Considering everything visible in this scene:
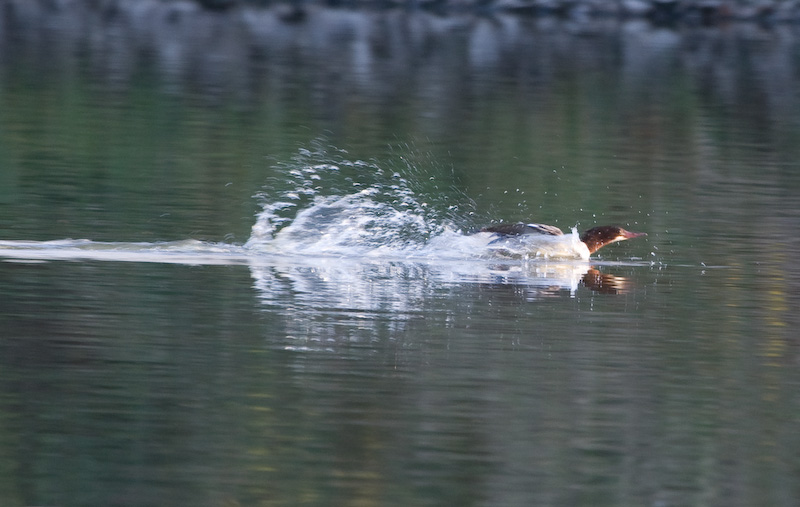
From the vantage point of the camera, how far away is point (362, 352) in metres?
7.76

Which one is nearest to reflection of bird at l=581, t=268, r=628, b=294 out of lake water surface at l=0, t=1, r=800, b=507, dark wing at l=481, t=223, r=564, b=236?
lake water surface at l=0, t=1, r=800, b=507

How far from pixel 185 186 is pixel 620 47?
21812mm

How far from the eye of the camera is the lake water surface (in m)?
Answer: 6.15

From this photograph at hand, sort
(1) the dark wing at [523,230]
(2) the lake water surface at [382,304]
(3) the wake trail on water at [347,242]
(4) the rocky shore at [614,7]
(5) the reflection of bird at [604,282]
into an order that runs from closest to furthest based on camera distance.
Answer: (2) the lake water surface at [382,304] < (5) the reflection of bird at [604,282] < (3) the wake trail on water at [347,242] < (1) the dark wing at [523,230] < (4) the rocky shore at [614,7]

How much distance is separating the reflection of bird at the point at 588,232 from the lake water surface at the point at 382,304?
0.43 feet

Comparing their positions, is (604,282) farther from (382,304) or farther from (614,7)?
(614,7)

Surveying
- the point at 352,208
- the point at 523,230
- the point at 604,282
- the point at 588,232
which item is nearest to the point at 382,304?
the point at 604,282

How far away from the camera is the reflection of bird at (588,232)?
10.9 meters

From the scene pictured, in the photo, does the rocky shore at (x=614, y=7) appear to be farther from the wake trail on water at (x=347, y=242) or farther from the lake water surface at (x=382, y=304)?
the wake trail on water at (x=347, y=242)

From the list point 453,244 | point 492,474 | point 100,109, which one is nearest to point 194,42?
point 100,109

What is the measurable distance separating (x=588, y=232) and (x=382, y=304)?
2.67m

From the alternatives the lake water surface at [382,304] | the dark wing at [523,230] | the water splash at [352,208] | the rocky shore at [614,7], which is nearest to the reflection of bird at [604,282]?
the lake water surface at [382,304]

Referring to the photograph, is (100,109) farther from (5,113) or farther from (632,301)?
(632,301)

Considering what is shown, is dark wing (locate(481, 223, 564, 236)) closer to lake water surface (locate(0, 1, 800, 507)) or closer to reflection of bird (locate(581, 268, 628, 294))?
lake water surface (locate(0, 1, 800, 507))
